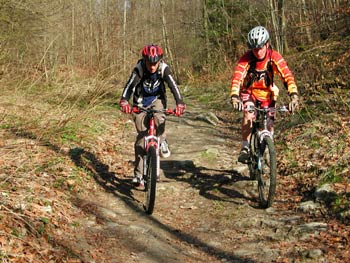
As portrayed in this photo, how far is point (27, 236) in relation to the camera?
13.7 feet

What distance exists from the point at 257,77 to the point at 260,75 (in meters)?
0.05

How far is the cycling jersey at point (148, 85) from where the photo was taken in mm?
6035

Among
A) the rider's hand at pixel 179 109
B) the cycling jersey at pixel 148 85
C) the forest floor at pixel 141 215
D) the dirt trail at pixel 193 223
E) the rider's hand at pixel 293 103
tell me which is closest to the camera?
the forest floor at pixel 141 215

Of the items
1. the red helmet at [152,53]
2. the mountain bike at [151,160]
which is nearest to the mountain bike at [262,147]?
the mountain bike at [151,160]

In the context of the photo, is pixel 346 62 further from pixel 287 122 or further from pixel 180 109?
pixel 180 109

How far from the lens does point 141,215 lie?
222 inches

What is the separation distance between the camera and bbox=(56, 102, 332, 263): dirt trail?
444cm

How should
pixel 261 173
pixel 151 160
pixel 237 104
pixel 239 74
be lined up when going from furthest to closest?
pixel 239 74 < pixel 261 173 < pixel 237 104 < pixel 151 160

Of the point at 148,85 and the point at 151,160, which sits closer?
the point at 151,160

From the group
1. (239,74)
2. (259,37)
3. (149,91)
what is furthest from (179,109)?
(259,37)

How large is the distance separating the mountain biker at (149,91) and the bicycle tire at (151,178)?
1.71 ft

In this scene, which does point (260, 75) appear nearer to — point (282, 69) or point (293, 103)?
point (282, 69)

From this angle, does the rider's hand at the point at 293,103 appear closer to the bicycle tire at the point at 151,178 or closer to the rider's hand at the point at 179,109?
the rider's hand at the point at 179,109

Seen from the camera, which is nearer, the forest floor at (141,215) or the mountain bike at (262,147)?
the forest floor at (141,215)
